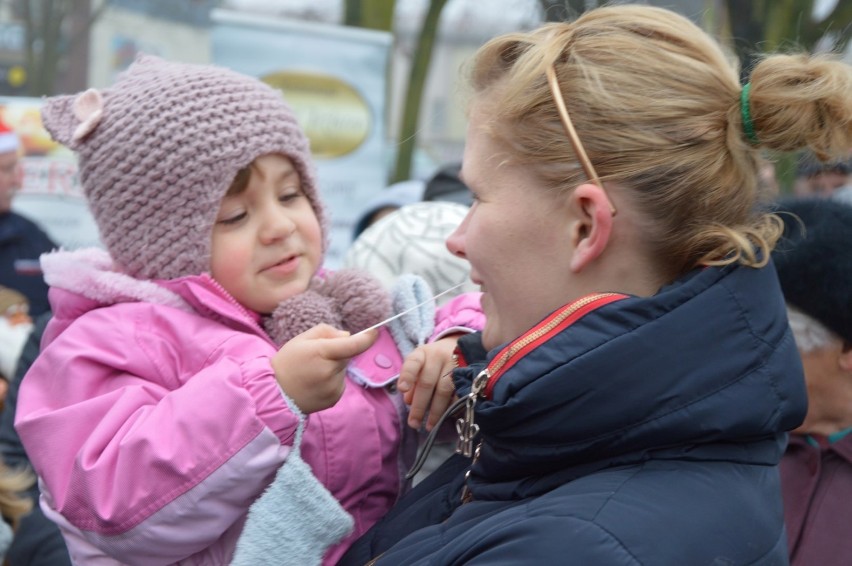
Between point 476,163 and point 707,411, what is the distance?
53cm

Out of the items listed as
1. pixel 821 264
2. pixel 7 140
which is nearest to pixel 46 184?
pixel 7 140

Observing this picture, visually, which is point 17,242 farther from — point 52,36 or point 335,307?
point 335,307

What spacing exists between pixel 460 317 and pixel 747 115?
782 millimetres

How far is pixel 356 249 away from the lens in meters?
2.96

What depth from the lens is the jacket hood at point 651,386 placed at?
1307 mm

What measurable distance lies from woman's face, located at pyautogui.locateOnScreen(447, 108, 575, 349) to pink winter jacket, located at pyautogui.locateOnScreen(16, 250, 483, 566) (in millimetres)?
413

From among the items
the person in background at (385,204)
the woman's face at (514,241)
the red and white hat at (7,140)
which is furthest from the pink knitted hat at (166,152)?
the red and white hat at (7,140)

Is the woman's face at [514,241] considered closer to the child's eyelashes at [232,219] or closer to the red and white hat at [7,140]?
the child's eyelashes at [232,219]

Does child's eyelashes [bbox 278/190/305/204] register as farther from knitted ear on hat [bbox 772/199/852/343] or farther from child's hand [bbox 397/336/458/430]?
knitted ear on hat [bbox 772/199/852/343]

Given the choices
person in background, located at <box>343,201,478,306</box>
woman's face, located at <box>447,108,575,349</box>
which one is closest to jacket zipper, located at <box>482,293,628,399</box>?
woman's face, located at <box>447,108,575,349</box>

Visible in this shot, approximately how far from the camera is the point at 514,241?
149cm

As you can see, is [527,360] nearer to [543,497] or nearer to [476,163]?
[543,497]

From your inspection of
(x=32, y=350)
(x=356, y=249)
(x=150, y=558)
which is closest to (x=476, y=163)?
(x=150, y=558)

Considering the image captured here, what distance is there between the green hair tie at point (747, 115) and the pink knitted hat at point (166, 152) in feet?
3.06
